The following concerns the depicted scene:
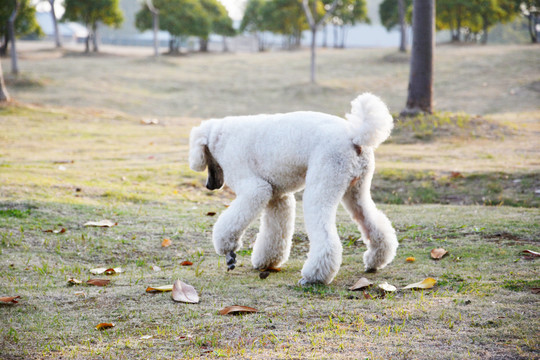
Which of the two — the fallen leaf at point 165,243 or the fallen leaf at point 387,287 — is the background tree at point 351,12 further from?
the fallen leaf at point 387,287

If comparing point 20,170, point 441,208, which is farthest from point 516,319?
point 20,170

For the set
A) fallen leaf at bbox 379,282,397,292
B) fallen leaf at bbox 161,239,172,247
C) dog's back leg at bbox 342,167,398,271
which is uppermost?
dog's back leg at bbox 342,167,398,271

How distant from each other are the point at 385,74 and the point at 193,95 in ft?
36.0

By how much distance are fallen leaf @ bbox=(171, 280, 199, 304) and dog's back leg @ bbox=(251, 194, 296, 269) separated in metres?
1.15

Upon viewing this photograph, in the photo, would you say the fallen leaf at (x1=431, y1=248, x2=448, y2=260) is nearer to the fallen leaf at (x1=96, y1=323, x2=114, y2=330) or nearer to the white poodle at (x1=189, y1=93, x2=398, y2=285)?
the white poodle at (x1=189, y1=93, x2=398, y2=285)

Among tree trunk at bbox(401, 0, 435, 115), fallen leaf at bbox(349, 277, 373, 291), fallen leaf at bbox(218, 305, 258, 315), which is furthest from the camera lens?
tree trunk at bbox(401, 0, 435, 115)

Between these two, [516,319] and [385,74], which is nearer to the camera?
[516,319]

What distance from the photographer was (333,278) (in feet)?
16.1

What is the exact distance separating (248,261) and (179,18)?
3893cm

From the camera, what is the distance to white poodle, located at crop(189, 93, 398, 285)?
4.68 metres

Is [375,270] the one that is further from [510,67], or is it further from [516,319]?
[510,67]

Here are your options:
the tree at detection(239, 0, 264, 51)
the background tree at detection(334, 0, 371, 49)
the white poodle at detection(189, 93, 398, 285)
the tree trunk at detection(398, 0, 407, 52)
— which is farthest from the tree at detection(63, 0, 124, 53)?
the white poodle at detection(189, 93, 398, 285)

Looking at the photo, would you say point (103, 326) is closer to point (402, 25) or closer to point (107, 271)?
point (107, 271)

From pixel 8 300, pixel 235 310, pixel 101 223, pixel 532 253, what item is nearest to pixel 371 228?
pixel 532 253
